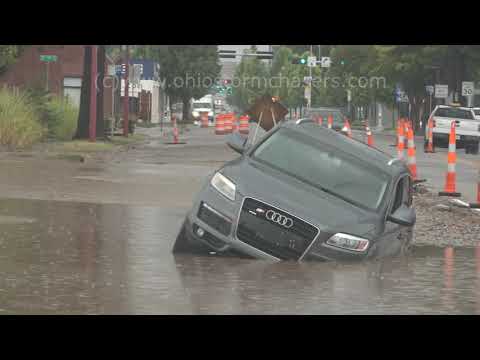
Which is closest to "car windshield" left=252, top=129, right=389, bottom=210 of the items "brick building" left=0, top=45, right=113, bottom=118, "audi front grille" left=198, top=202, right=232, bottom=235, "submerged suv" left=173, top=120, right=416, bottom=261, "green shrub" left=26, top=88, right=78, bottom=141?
"submerged suv" left=173, top=120, right=416, bottom=261

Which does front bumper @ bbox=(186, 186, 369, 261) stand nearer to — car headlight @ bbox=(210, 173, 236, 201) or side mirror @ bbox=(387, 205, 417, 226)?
car headlight @ bbox=(210, 173, 236, 201)

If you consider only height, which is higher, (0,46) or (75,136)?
(0,46)

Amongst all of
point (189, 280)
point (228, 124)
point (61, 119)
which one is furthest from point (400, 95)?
point (189, 280)

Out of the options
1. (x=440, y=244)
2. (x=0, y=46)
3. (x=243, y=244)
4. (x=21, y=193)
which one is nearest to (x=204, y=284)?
(x=243, y=244)

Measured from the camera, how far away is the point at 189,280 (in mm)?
12859

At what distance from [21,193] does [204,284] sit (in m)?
11.6

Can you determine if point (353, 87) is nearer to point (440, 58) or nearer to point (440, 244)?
point (440, 58)

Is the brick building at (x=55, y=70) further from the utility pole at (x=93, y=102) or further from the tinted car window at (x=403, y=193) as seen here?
the tinted car window at (x=403, y=193)

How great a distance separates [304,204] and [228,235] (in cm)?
85

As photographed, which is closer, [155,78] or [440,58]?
[440,58]

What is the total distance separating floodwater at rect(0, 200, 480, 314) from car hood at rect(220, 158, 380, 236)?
18.0 inches

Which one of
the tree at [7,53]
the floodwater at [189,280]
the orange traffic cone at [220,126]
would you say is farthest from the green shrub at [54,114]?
the floodwater at [189,280]
